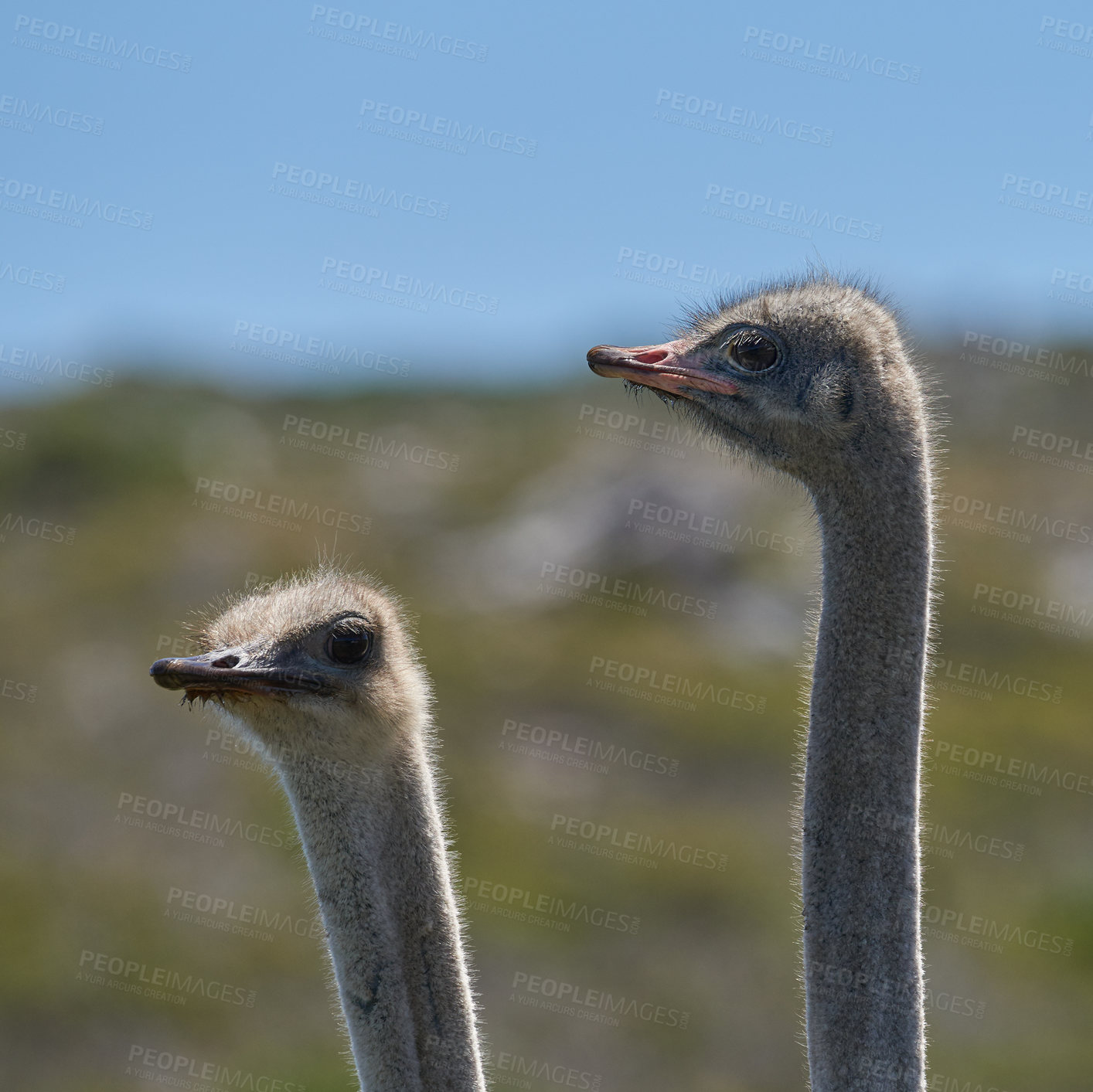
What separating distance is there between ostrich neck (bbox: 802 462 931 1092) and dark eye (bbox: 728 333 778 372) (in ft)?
1.21

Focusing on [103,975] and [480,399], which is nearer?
[103,975]

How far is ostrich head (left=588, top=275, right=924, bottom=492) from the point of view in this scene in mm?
3291

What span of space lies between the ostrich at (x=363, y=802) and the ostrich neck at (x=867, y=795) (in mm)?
866

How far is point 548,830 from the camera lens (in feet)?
66.1

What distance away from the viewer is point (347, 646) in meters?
3.71

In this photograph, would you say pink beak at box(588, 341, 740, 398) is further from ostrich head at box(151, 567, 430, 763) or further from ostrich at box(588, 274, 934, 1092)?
ostrich head at box(151, 567, 430, 763)

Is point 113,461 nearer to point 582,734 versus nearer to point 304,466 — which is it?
point 304,466

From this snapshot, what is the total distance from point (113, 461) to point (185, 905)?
13566 millimetres

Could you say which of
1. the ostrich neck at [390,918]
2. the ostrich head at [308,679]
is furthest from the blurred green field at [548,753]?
the ostrich neck at [390,918]

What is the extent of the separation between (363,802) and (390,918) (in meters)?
0.27

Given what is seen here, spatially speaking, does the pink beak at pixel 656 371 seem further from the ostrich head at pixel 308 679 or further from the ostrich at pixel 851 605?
the ostrich head at pixel 308 679

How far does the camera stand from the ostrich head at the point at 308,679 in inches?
141

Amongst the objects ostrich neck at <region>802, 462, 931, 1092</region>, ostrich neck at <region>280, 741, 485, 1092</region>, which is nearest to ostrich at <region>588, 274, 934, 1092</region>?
ostrich neck at <region>802, 462, 931, 1092</region>

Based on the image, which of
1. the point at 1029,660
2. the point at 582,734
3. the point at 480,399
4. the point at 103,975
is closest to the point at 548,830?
the point at 582,734
